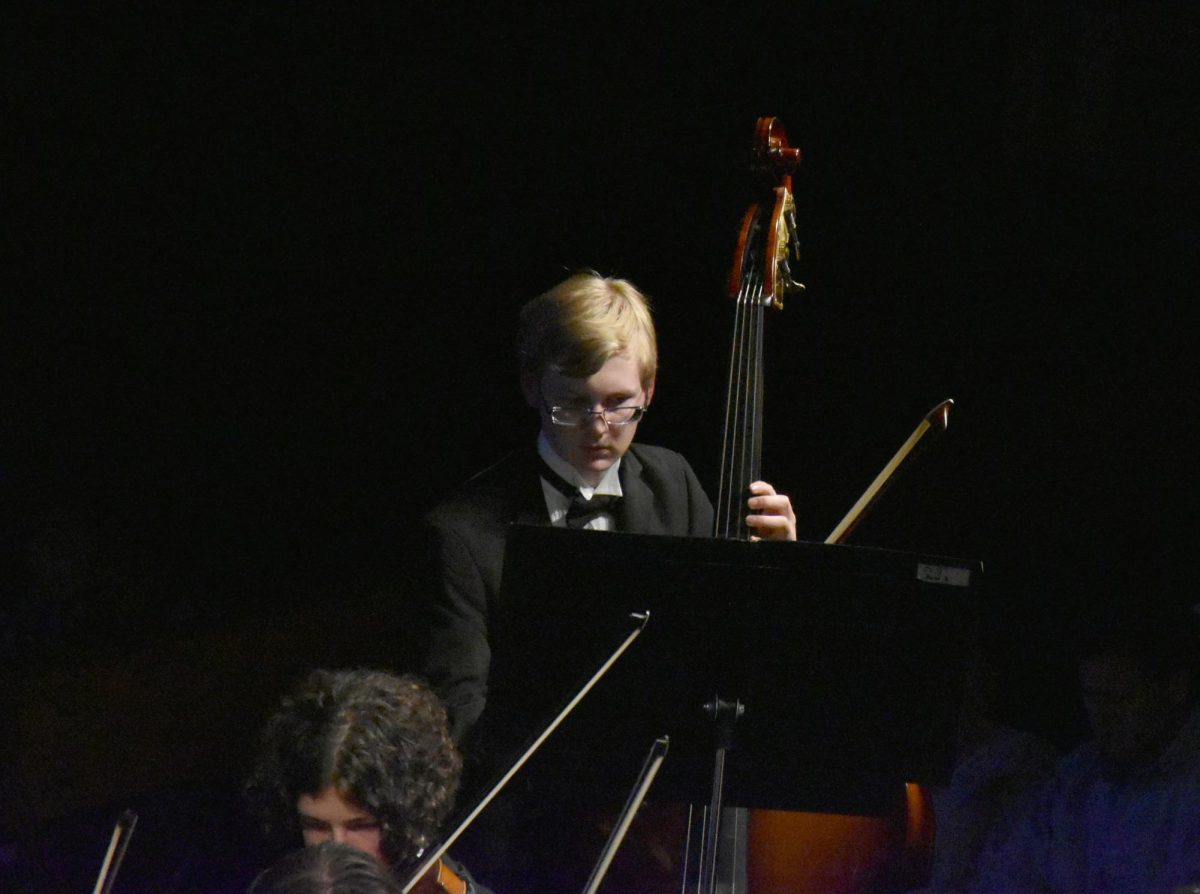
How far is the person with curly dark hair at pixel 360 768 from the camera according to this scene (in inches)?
79.0

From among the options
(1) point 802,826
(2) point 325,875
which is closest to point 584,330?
(1) point 802,826

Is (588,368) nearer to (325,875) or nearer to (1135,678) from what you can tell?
(325,875)

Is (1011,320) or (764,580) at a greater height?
(1011,320)

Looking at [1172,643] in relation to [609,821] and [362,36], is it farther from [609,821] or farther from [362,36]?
[362,36]

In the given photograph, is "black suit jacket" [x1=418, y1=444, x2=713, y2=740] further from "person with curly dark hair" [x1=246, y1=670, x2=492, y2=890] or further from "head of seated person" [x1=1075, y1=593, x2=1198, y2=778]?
"head of seated person" [x1=1075, y1=593, x2=1198, y2=778]

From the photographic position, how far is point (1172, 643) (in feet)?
8.14

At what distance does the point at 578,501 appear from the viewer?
2215 mm

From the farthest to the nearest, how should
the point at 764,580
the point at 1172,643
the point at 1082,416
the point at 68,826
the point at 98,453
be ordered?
the point at 98,453
the point at 1082,416
the point at 68,826
the point at 1172,643
the point at 764,580

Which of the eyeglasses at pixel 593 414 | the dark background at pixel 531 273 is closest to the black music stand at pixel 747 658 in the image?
the eyeglasses at pixel 593 414

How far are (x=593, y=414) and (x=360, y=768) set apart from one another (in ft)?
1.87

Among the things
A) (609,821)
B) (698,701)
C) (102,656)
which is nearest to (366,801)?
(609,821)

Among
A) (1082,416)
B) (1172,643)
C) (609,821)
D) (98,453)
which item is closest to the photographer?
(609,821)

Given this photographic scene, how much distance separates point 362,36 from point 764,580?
77.7 inches

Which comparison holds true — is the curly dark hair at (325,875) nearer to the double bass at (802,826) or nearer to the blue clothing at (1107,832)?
the double bass at (802,826)
